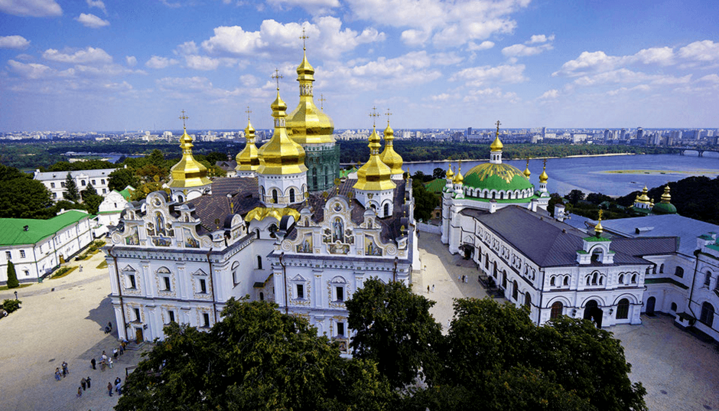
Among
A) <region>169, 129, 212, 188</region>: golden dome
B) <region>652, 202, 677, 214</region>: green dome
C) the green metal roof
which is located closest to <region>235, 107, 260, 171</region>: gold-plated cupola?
<region>169, 129, 212, 188</region>: golden dome

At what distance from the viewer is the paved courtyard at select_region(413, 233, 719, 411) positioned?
15.6 meters

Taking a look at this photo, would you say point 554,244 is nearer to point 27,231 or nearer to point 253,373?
point 253,373

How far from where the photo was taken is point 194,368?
1085cm

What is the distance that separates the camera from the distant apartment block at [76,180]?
5353cm

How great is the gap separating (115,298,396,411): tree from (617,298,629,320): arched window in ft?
56.1

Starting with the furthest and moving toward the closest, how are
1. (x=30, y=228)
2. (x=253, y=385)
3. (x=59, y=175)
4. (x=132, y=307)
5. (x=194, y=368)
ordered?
(x=59, y=175) < (x=30, y=228) < (x=132, y=307) < (x=194, y=368) < (x=253, y=385)

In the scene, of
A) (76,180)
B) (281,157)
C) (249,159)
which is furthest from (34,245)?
(76,180)

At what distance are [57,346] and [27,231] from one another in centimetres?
1461

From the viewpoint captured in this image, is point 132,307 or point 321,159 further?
point 321,159

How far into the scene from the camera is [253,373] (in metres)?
10.2

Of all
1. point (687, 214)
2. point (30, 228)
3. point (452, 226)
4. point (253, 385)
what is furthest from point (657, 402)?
point (30, 228)

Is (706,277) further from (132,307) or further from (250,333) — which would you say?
(132,307)

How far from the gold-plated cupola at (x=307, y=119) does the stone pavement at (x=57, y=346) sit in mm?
15490

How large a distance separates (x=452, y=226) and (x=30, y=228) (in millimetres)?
35431
